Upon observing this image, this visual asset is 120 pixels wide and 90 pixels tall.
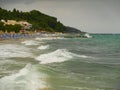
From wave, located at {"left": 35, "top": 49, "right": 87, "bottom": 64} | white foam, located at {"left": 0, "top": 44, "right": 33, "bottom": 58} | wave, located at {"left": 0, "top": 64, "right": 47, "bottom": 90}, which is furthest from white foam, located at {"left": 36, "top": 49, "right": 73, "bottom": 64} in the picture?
wave, located at {"left": 0, "top": 64, "right": 47, "bottom": 90}

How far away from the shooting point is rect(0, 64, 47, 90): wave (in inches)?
559

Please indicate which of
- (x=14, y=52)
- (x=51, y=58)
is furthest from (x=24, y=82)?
(x=14, y=52)

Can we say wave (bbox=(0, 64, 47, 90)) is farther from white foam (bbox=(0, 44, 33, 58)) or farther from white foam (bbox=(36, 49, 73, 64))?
white foam (bbox=(0, 44, 33, 58))

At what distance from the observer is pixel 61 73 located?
19.4m

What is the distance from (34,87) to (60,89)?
1.13m

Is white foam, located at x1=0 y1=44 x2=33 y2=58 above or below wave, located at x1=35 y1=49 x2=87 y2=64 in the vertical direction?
below

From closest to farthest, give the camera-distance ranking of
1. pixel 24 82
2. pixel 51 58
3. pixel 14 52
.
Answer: pixel 24 82, pixel 51 58, pixel 14 52

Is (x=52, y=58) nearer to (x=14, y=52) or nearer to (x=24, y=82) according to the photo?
(x=14, y=52)

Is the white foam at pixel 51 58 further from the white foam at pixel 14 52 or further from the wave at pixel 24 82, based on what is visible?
the wave at pixel 24 82

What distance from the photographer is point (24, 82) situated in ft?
50.4

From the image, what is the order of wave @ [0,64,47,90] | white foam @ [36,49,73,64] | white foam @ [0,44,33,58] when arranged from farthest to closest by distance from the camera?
white foam @ [0,44,33,58] < white foam @ [36,49,73,64] < wave @ [0,64,47,90]

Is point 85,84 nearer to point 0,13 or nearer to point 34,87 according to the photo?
point 34,87

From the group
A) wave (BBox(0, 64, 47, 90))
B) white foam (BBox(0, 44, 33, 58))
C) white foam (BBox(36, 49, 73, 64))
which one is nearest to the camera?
wave (BBox(0, 64, 47, 90))

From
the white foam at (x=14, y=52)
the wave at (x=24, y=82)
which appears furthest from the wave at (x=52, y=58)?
the wave at (x=24, y=82)
